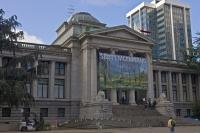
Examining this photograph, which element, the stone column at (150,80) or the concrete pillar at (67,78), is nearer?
the concrete pillar at (67,78)

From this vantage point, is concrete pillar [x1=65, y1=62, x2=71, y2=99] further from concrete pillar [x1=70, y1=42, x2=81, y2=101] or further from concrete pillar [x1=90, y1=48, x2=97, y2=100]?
concrete pillar [x1=90, y1=48, x2=97, y2=100]

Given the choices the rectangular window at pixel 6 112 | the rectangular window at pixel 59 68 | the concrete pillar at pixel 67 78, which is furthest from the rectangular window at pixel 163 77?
the rectangular window at pixel 6 112

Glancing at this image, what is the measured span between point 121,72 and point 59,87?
35.7 ft

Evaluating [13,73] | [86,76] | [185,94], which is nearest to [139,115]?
[86,76]

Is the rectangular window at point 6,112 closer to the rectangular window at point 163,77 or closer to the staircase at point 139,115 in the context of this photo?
the staircase at point 139,115

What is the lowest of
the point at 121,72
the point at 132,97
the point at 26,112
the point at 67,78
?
the point at 26,112

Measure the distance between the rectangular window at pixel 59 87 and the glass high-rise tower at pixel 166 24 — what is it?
5027 centimetres

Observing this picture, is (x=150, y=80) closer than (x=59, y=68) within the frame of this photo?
No

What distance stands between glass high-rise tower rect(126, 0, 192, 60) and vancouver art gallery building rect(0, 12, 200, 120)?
43.8 m

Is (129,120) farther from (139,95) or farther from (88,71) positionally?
(139,95)

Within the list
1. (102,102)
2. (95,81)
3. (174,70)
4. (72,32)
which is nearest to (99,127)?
(102,102)

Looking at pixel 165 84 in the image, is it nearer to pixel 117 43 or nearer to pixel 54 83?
pixel 117 43

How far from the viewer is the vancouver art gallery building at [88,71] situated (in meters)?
55.8

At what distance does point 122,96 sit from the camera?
200ft
